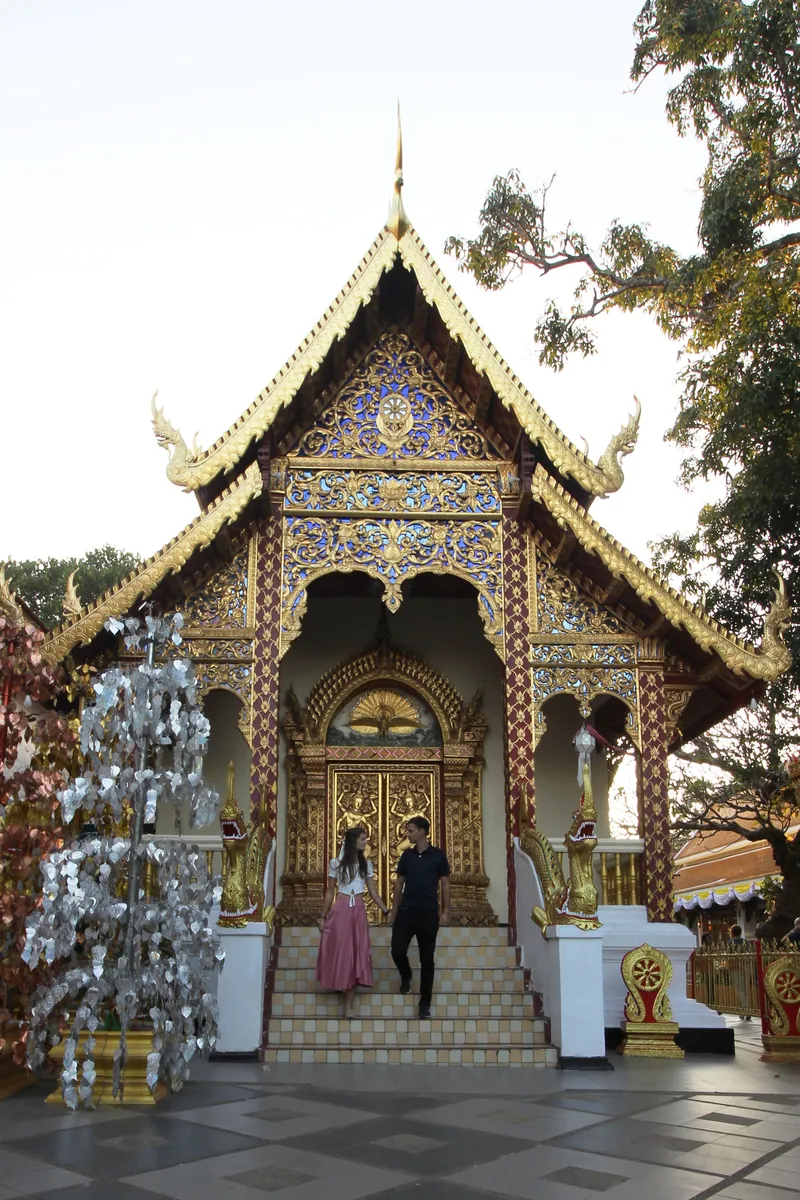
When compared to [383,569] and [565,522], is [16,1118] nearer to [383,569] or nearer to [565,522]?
[383,569]

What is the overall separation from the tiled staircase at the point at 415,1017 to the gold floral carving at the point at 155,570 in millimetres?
2456

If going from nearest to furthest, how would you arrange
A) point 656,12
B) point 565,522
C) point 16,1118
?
point 16,1118 → point 565,522 → point 656,12

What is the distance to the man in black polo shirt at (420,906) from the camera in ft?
20.9

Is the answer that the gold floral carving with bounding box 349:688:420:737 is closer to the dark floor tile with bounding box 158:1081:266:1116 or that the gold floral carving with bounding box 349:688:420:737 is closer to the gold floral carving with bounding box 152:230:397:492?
the gold floral carving with bounding box 152:230:397:492

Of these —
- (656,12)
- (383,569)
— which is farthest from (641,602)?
(656,12)

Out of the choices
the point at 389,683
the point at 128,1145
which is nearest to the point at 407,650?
the point at 389,683

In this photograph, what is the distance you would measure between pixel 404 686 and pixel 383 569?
1.79 metres

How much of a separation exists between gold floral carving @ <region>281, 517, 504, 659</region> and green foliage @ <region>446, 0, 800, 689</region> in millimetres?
2684

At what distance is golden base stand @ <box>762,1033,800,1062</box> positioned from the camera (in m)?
6.57

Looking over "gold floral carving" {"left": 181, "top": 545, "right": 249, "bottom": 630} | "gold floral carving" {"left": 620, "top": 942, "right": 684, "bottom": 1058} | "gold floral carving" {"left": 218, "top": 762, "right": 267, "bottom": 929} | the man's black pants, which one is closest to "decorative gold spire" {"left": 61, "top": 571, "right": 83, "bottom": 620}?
"gold floral carving" {"left": 181, "top": 545, "right": 249, "bottom": 630}

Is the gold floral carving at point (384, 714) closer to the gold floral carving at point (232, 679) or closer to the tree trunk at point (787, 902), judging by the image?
the gold floral carving at point (232, 679)

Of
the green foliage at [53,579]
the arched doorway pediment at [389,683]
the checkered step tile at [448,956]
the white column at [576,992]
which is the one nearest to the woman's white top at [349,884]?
the checkered step tile at [448,956]

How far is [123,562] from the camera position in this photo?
23641 mm

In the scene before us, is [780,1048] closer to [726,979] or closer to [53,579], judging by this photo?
[726,979]
